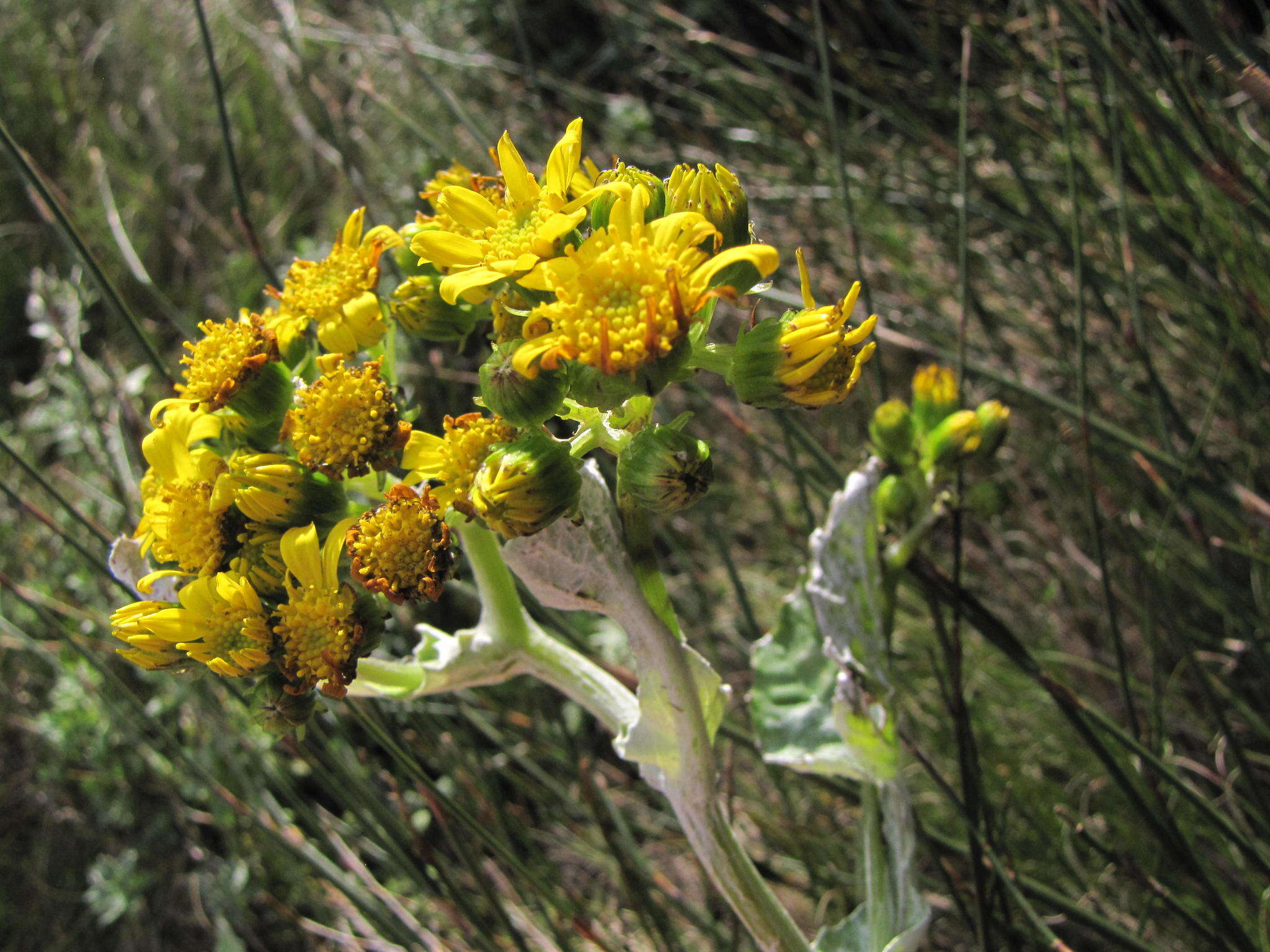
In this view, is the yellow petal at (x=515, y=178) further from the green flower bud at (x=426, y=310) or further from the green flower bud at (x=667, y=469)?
the green flower bud at (x=667, y=469)

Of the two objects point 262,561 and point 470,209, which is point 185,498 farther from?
point 470,209

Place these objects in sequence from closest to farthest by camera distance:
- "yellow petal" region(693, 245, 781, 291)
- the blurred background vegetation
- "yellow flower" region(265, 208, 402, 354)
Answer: "yellow petal" region(693, 245, 781, 291) → "yellow flower" region(265, 208, 402, 354) → the blurred background vegetation

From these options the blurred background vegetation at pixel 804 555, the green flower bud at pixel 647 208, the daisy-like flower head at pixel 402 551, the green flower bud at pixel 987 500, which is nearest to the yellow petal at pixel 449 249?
the green flower bud at pixel 647 208

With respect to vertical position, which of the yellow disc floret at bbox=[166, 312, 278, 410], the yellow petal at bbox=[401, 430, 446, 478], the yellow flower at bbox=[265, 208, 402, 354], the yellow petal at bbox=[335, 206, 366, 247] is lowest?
the yellow petal at bbox=[401, 430, 446, 478]

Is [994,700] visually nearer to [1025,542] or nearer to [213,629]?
[1025,542]

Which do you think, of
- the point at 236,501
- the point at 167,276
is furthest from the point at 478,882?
the point at 167,276

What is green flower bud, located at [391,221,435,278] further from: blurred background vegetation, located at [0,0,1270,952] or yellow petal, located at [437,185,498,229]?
blurred background vegetation, located at [0,0,1270,952]

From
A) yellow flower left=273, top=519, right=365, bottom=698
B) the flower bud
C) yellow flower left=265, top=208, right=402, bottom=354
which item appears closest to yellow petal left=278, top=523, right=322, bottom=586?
yellow flower left=273, top=519, right=365, bottom=698
